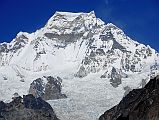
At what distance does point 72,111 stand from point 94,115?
6.80 m

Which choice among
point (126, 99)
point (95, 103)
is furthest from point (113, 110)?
point (95, 103)

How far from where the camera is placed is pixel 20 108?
188m

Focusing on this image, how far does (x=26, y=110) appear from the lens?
184m

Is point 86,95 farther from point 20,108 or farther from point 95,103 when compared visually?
point 20,108

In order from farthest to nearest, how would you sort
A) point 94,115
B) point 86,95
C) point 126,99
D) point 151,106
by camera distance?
point 86,95 < point 94,115 < point 126,99 < point 151,106

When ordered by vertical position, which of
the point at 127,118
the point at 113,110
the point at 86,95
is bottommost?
the point at 127,118

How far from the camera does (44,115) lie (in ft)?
572

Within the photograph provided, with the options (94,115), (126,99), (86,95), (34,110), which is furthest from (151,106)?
(86,95)

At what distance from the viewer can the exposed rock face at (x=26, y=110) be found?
174 metres

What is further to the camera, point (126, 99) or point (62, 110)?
point (62, 110)

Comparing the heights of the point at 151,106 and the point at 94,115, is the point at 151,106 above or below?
below

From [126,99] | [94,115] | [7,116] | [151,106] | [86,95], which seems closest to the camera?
[151,106]

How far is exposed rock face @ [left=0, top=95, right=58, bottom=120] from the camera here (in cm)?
17388

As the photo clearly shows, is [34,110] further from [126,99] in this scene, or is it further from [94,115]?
[126,99]
